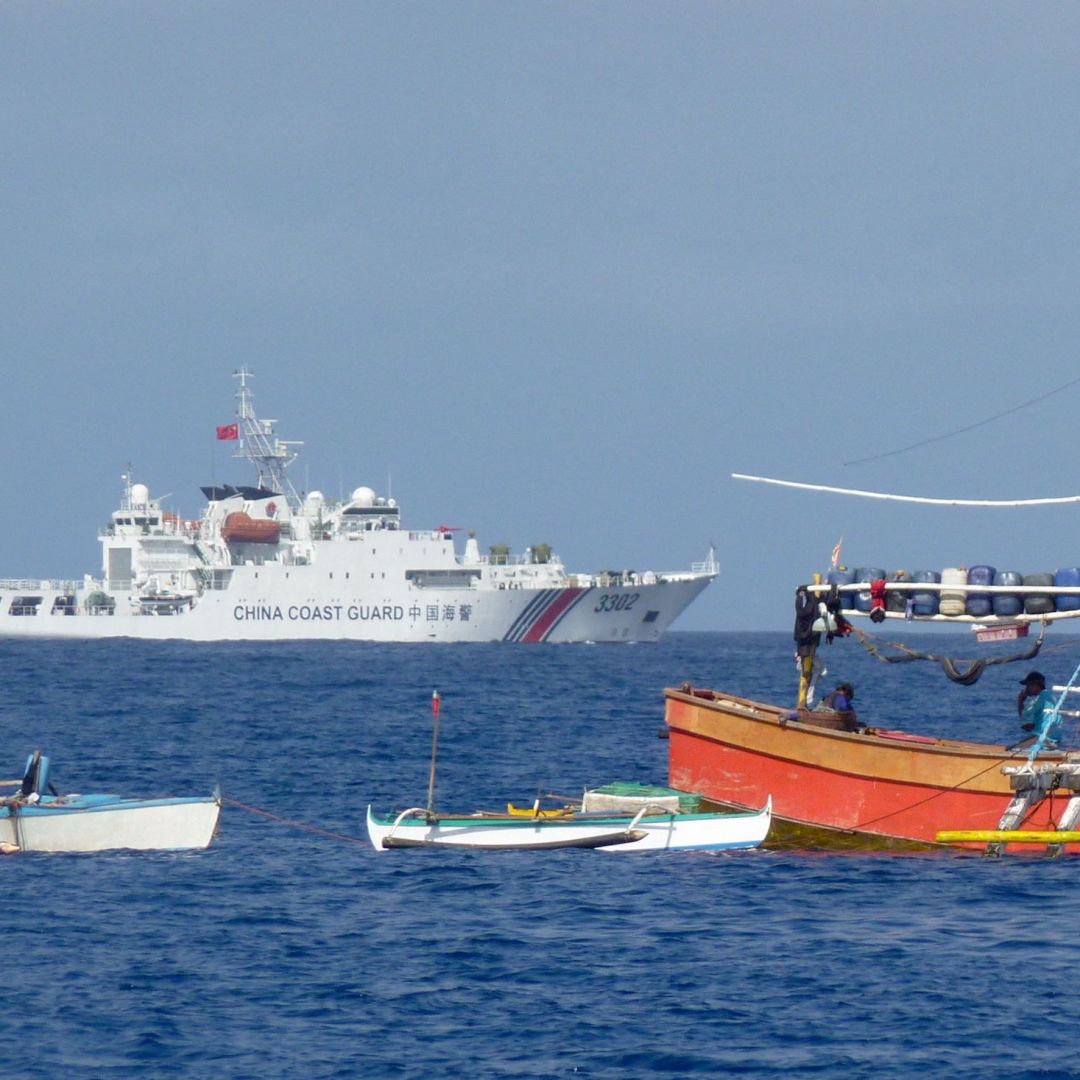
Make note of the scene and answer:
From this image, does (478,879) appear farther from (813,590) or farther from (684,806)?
(813,590)

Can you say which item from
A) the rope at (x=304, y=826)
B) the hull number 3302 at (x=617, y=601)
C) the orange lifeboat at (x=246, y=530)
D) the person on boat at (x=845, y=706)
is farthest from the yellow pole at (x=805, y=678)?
the orange lifeboat at (x=246, y=530)

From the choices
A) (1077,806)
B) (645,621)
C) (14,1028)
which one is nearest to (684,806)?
(1077,806)

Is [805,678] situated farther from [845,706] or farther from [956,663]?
[956,663]

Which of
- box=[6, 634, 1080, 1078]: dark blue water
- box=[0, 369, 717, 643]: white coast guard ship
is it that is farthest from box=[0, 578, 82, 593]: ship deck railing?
box=[6, 634, 1080, 1078]: dark blue water

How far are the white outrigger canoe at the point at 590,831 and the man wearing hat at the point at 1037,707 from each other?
3418 millimetres

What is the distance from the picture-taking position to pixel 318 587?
93875 millimetres

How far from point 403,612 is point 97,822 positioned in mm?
71384

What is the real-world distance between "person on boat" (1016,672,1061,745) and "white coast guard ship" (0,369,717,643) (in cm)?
6966

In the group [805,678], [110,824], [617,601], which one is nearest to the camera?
[110,824]

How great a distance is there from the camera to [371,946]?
1661 cm

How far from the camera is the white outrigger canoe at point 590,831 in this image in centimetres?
2130

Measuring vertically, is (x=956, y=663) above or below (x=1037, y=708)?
above

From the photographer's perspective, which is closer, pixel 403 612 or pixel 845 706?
pixel 845 706

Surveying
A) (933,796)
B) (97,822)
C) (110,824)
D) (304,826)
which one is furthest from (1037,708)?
(97,822)
